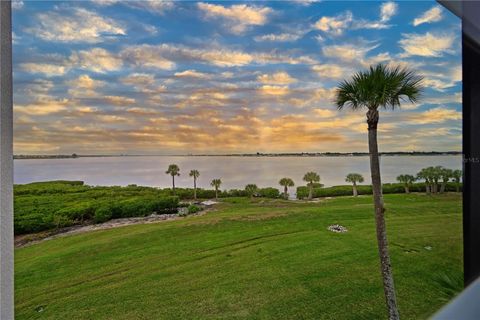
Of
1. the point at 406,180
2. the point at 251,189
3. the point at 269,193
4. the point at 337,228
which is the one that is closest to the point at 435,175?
the point at 406,180

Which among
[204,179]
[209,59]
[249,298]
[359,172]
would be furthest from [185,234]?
[359,172]

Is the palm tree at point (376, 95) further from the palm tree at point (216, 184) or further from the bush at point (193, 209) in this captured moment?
the bush at point (193, 209)

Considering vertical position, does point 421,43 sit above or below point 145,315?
above

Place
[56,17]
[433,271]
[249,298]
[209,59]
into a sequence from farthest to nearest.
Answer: [433,271], [209,59], [249,298], [56,17]

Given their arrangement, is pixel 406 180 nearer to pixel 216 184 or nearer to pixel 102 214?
pixel 216 184

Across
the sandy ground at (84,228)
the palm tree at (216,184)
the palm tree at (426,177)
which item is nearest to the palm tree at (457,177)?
the palm tree at (426,177)

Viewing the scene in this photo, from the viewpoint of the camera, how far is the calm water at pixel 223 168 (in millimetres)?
1848

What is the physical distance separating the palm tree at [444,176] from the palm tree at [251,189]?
147cm

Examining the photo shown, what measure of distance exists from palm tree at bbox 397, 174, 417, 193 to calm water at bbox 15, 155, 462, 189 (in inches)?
1.4

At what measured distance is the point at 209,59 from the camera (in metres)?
2.17

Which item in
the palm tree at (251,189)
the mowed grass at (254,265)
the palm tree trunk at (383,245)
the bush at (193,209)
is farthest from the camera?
the palm tree at (251,189)

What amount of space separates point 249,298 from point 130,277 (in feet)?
2.22

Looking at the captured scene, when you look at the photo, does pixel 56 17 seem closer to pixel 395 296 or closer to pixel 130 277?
pixel 130 277

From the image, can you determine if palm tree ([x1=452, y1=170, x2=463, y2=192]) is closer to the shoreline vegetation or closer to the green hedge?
the shoreline vegetation
